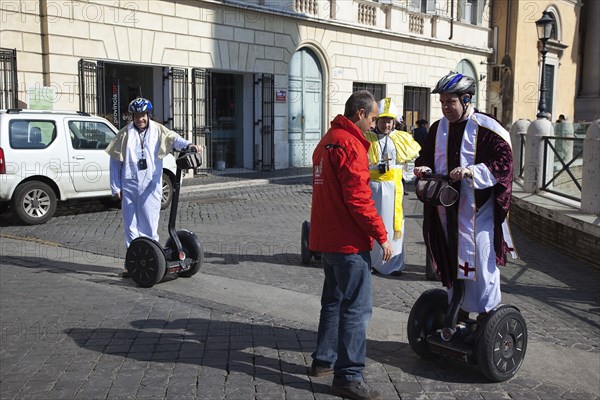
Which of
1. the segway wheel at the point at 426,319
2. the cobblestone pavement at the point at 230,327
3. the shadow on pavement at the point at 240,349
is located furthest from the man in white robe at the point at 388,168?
the segway wheel at the point at 426,319

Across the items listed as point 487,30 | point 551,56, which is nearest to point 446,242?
point 487,30

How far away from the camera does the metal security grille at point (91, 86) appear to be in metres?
15.8

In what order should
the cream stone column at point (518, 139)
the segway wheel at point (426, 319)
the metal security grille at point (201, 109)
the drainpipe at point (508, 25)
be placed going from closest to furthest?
the segway wheel at point (426, 319), the cream stone column at point (518, 139), the metal security grille at point (201, 109), the drainpipe at point (508, 25)

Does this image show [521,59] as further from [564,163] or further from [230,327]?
[230,327]

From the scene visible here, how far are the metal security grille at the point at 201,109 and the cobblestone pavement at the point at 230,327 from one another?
893 centimetres

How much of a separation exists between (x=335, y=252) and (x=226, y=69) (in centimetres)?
1591

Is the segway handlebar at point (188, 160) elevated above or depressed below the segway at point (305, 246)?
above

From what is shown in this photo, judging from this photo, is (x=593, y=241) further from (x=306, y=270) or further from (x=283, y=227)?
(x=283, y=227)

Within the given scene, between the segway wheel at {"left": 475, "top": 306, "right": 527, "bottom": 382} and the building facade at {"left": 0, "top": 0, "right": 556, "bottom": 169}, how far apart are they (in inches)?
344

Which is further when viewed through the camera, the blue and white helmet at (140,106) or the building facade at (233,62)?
the building facade at (233,62)

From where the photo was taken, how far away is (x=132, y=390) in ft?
14.4

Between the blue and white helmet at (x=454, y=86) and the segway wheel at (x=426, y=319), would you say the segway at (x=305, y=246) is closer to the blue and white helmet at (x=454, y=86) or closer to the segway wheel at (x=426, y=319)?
the segway wheel at (x=426, y=319)

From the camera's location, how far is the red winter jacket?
4125 mm

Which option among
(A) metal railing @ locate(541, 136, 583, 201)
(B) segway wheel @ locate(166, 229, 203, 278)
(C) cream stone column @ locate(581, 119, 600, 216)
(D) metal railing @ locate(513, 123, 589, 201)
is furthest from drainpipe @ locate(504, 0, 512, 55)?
(B) segway wheel @ locate(166, 229, 203, 278)
